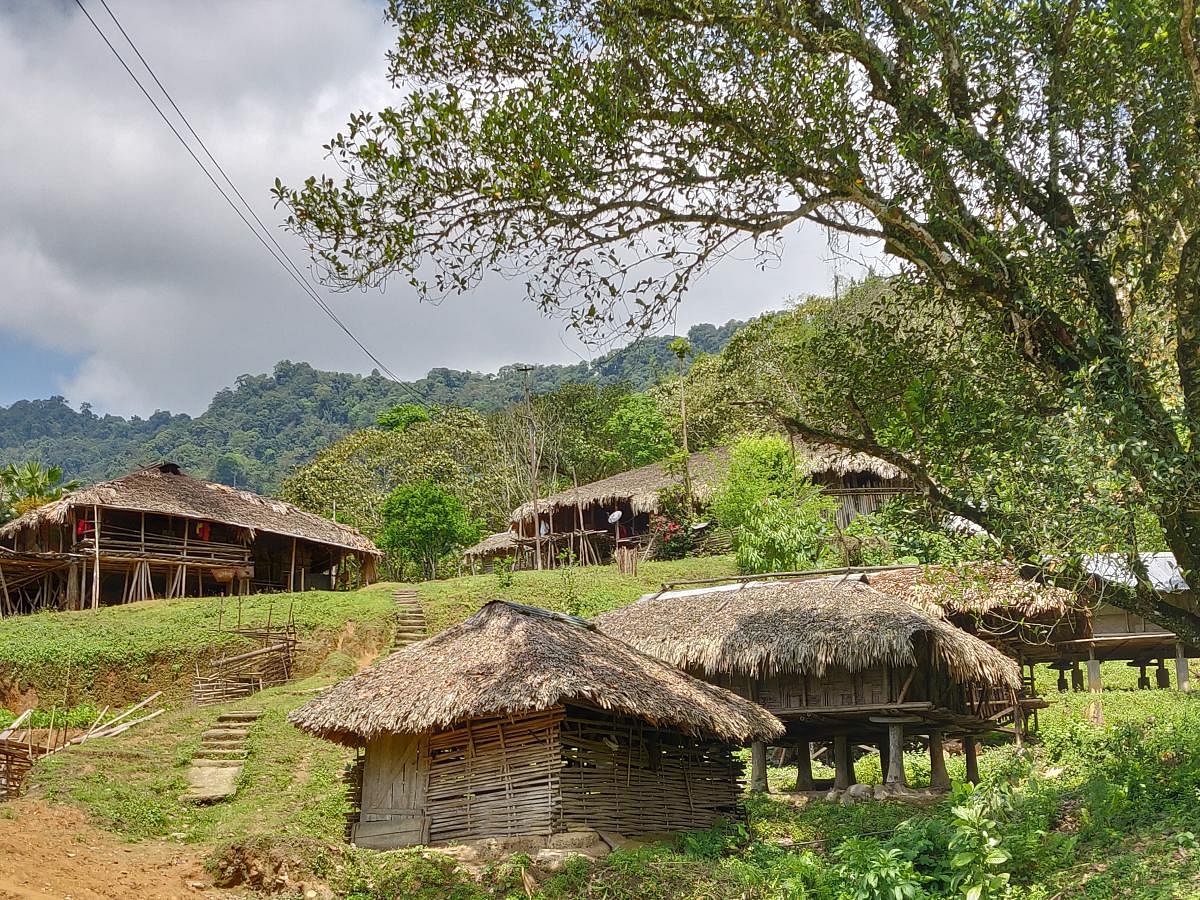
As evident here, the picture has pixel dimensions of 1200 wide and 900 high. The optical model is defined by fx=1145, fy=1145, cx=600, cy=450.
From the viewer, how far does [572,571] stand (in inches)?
1163

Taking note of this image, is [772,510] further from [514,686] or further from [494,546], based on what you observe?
[514,686]

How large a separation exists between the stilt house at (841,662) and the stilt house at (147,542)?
16389 mm

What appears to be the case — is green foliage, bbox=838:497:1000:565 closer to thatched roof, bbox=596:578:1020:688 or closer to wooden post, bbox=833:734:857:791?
thatched roof, bbox=596:578:1020:688

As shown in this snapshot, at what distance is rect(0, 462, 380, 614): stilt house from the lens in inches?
1139

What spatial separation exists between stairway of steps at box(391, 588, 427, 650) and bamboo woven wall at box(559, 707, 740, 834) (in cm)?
1109

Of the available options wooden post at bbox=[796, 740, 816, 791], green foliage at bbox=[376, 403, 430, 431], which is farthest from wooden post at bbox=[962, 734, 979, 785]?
green foliage at bbox=[376, 403, 430, 431]

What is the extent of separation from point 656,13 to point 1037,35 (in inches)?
117

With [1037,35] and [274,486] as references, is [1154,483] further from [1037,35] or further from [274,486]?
[274,486]

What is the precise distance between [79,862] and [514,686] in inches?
192

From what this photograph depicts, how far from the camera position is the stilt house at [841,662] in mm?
16531

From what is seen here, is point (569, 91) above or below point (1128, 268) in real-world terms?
above

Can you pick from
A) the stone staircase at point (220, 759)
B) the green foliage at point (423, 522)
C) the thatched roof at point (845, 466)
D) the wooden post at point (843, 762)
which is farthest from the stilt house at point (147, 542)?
the wooden post at point (843, 762)

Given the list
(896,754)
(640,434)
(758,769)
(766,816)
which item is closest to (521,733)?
(766,816)

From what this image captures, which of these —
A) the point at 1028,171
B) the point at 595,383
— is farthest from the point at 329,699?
the point at 595,383
